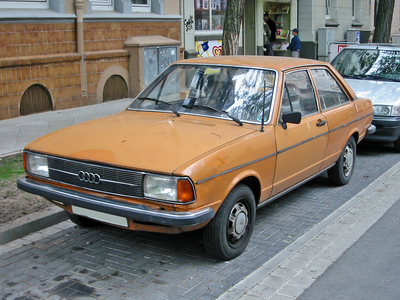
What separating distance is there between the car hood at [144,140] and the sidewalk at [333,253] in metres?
1.07

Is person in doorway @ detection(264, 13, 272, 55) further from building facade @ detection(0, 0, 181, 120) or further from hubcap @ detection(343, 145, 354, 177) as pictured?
hubcap @ detection(343, 145, 354, 177)

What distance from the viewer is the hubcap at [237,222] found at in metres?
4.40

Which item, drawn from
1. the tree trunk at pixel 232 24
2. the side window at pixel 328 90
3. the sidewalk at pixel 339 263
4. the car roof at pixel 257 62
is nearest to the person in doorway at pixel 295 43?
the tree trunk at pixel 232 24

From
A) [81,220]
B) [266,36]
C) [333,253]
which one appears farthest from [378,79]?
[266,36]

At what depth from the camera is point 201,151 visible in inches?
162

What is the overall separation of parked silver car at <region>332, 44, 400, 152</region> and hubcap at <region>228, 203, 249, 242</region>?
182 inches

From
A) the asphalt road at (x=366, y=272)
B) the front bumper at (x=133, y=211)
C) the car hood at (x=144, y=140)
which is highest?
the car hood at (x=144, y=140)

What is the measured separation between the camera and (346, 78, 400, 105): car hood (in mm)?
8453

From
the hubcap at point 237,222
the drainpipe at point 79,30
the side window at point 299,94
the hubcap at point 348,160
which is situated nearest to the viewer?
the hubcap at point 237,222

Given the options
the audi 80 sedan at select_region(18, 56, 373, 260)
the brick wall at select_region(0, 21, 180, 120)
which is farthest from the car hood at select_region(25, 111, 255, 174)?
the brick wall at select_region(0, 21, 180, 120)

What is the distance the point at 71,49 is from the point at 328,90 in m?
7.25

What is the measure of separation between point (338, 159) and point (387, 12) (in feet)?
41.7

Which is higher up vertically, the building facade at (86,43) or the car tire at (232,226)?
the building facade at (86,43)

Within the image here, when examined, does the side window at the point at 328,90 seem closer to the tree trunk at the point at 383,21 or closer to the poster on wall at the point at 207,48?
the poster on wall at the point at 207,48
